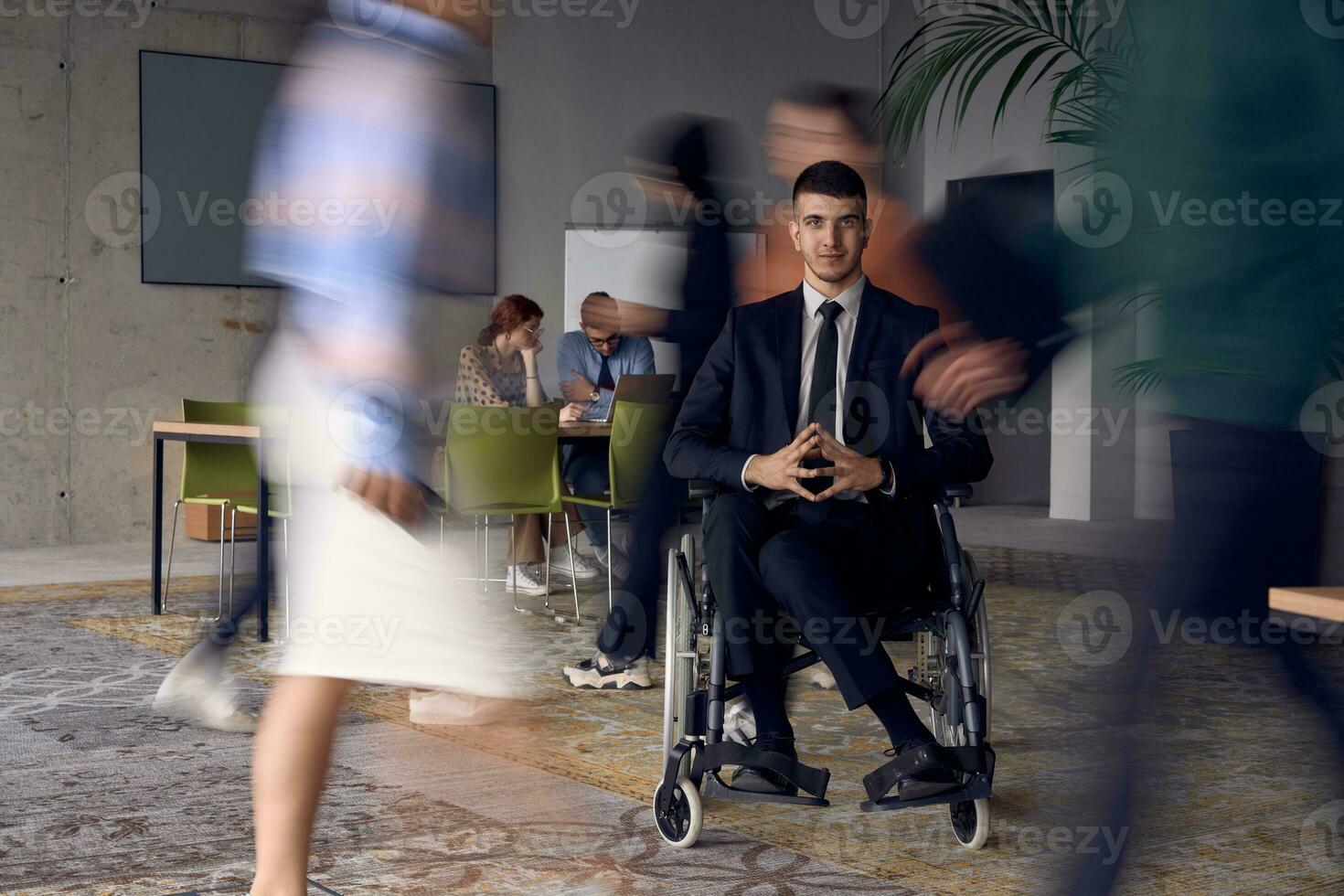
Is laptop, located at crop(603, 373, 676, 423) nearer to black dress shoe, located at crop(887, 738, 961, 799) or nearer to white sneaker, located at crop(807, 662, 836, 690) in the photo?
white sneaker, located at crop(807, 662, 836, 690)

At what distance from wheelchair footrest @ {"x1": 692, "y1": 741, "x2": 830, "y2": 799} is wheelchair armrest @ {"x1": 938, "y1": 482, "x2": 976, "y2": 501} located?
59cm

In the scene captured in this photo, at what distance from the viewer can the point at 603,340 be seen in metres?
6.23

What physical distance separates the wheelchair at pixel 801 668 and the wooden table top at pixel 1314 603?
1.68 metres

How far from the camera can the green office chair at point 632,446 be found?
5.09 meters

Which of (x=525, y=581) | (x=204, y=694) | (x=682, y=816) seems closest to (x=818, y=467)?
(x=682, y=816)

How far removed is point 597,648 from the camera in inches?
177

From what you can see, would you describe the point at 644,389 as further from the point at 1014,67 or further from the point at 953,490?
the point at 1014,67

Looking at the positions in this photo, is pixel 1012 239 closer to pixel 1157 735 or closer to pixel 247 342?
pixel 1157 735

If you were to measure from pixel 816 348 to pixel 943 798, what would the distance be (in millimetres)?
866

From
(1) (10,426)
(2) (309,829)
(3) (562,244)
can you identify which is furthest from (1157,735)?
(3) (562,244)

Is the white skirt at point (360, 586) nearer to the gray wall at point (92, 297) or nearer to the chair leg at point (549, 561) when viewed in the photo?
the chair leg at point (549, 561)

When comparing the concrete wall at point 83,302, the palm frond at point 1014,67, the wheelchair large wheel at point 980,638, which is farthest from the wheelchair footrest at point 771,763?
the concrete wall at point 83,302

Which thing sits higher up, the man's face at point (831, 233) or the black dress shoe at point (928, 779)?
the man's face at point (831, 233)

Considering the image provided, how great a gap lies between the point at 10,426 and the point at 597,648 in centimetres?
498
